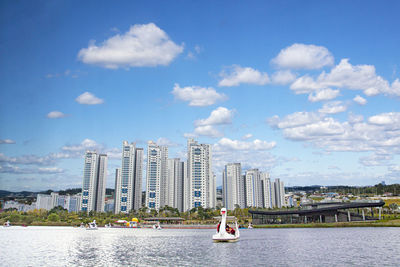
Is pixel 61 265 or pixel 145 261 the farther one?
pixel 145 261

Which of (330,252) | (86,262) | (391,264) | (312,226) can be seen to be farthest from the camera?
(312,226)

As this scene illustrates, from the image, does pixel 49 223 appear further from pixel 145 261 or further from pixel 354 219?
pixel 145 261

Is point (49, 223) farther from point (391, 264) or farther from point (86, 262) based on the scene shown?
point (391, 264)

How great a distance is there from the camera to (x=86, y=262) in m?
37.5

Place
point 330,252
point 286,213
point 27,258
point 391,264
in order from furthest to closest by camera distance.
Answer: point 286,213 < point 330,252 < point 27,258 < point 391,264

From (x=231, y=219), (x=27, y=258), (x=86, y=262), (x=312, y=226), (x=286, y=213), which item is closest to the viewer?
(x=86, y=262)

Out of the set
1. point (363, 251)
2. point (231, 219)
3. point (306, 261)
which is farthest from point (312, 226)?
point (306, 261)

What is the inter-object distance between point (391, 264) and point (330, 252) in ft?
38.7

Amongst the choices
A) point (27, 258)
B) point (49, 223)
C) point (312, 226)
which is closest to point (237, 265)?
point (27, 258)

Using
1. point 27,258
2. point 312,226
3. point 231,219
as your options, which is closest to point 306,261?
point 27,258

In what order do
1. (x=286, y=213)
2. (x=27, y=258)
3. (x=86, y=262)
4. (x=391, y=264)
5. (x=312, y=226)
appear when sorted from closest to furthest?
(x=391, y=264) < (x=86, y=262) < (x=27, y=258) < (x=312, y=226) < (x=286, y=213)

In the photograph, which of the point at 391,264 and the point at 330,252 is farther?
the point at 330,252

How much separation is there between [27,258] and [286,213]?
146 metres

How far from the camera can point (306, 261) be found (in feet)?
124
